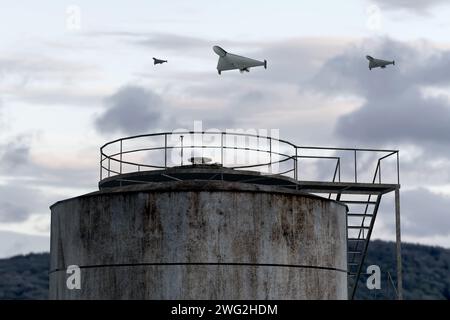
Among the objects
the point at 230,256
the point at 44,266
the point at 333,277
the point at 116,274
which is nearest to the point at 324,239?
the point at 333,277

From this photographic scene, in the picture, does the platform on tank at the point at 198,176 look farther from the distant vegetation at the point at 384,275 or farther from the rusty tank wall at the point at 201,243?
the distant vegetation at the point at 384,275

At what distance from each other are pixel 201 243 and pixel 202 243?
0.02m

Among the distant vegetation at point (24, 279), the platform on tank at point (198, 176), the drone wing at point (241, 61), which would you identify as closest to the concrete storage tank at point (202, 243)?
the platform on tank at point (198, 176)

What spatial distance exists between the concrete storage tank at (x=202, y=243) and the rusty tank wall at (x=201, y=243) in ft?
0.08

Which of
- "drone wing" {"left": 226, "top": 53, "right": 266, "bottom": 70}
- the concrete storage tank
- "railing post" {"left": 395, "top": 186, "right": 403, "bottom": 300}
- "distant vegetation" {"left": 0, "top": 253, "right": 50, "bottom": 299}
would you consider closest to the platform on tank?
the concrete storage tank

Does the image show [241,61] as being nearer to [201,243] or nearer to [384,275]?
[201,243]

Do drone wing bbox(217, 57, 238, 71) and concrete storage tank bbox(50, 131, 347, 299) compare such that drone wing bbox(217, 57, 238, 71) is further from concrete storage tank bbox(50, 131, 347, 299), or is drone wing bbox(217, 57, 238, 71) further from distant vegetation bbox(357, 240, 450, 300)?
distant vegetation bbox(357, 240, 450, 300)

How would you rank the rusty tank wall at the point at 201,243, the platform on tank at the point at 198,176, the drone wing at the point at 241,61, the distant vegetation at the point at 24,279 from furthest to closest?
the distant vegetation at the point at 24,279, the drone wing at the point at 241,61, the platform on tank at the point at 198,176, the rusty tank wall at the point at 201,243

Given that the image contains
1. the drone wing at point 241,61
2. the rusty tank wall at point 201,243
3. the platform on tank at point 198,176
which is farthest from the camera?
the drone wing at point 241,61

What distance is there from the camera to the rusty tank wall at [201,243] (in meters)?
22.6

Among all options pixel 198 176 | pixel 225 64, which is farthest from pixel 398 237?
pixel 225 64
